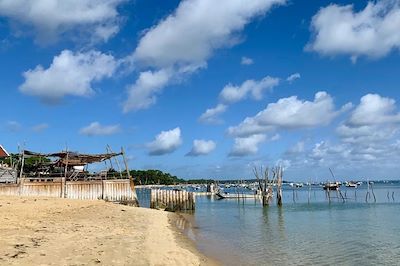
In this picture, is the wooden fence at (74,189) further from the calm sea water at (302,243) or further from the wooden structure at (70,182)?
the calm sea water at (302,243)

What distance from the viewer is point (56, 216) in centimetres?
2680

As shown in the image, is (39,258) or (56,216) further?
(56,216)

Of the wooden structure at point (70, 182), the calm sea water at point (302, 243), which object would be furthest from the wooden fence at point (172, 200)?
the calm sea water at point (302, 243)

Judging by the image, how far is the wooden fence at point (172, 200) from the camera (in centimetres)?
5059

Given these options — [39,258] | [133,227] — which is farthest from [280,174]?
[39,258]

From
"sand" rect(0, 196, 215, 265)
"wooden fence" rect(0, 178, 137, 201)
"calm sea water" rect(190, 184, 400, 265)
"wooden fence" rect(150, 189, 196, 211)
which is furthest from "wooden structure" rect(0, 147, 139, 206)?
"sand" rect(0, 196, 215, 265)

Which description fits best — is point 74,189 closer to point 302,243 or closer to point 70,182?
point 70,182

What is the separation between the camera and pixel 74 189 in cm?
4409

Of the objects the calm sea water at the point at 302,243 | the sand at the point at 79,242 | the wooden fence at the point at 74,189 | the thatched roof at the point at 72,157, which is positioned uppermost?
the thatched roof at the point at 72,157

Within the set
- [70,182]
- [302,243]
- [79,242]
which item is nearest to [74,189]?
[70,182]

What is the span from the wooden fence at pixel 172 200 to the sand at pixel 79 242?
21.6 metres

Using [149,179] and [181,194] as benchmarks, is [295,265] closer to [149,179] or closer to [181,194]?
[181,194]

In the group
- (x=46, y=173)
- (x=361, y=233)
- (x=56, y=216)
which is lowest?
(x=361, y=233)

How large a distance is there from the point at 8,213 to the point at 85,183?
2030 centimetres
